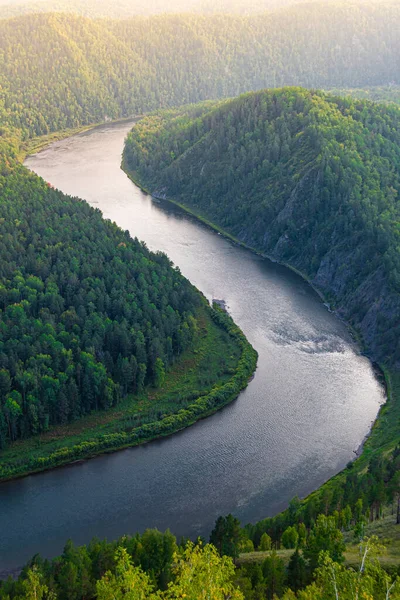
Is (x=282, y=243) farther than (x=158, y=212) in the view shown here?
No

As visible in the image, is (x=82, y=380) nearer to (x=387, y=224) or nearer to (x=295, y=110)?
(x=387, y=224)

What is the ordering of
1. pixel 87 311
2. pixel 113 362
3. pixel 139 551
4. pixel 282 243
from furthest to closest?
1. pixel 282 243
2. pixel 87 311
3. pixel 113 362
4. pixel 139 551

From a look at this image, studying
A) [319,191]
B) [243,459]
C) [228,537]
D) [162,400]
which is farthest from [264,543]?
[319,191]

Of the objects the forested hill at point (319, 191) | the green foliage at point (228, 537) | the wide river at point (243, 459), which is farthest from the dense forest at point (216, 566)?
the forested hill at point (319, 191)

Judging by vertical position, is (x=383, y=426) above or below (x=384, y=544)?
below

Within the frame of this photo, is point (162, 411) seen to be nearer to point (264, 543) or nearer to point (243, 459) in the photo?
point (243, 459)

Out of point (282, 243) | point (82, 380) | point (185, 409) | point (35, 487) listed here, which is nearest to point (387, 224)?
point (282, 243)

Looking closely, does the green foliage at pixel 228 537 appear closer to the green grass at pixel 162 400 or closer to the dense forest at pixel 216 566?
the dense forest at pixel 216 566
